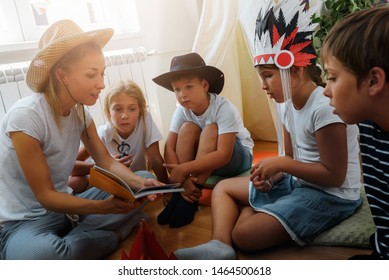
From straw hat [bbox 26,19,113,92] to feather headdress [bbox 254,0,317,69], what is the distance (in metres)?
0.40

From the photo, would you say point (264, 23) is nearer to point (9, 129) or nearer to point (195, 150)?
point (195, 150)

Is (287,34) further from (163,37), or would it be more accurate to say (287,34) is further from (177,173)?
(163,37)

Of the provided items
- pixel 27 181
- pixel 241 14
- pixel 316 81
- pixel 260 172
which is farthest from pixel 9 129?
pixel 241 14

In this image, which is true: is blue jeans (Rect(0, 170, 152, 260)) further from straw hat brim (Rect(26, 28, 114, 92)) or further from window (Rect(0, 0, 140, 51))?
window (Rect(0, 0, 140, 51))

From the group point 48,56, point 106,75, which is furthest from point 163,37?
point 48,56

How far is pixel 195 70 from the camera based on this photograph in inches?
43.5

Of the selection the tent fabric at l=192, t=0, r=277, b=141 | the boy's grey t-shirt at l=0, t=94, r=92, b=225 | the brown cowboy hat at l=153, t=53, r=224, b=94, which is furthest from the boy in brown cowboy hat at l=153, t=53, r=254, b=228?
the boy's grey t-shirt at l=0, t=94, r=92, b=225

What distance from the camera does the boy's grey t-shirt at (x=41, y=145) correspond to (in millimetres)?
793

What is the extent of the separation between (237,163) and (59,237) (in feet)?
1.91

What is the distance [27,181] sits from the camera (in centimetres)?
81

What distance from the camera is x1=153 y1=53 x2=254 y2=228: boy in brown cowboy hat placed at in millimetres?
1058

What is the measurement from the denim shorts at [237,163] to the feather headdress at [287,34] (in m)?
0.39

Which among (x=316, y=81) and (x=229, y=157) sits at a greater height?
(x=316, y=81)

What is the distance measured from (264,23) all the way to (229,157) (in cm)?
44
